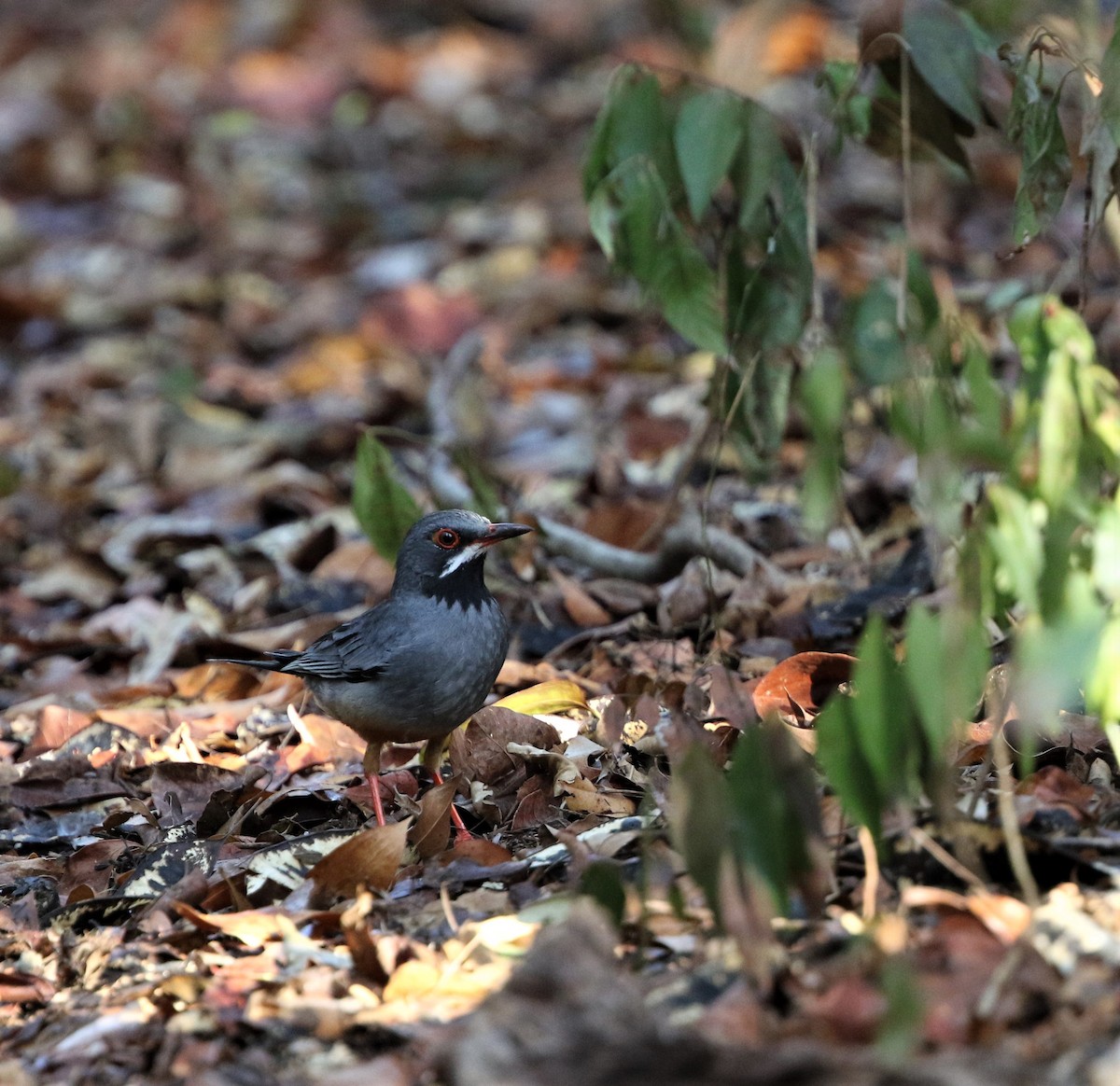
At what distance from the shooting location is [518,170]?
13938 millimetres

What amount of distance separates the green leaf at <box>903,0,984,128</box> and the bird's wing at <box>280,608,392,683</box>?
262 centimetres

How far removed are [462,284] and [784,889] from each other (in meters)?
9.42

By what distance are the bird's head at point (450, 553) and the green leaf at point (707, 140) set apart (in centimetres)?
134

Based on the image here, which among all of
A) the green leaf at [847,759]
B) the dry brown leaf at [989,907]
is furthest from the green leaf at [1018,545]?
the dry brown leaf at [989,907]

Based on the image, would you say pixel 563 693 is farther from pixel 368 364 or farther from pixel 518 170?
pixel 518 170

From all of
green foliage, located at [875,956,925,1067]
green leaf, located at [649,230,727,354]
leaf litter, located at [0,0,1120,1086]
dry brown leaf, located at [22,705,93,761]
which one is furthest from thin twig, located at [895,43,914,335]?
dry brown leaf, located at [22,705,93,761]

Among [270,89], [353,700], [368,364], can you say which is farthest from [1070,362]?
[270,89]

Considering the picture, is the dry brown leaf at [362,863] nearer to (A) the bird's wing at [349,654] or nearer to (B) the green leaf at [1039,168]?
(A) the bird's wing at [349,654]

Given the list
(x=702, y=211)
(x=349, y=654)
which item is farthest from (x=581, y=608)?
(x=702, y=211)

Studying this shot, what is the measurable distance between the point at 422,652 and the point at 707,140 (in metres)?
1.98

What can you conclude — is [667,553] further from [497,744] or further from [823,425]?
[823,425]

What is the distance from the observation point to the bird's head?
→ 18.4 feet

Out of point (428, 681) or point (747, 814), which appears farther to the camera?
point (428, 681)

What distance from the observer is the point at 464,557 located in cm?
566
